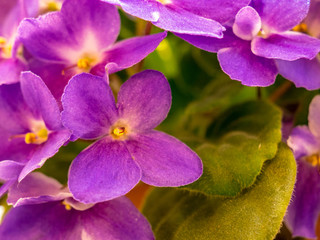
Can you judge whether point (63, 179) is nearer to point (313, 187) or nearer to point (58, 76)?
point (58, 76)

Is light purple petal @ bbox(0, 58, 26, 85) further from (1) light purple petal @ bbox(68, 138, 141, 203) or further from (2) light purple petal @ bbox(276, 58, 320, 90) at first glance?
(2) light purple petal @ bbox(276, 58, 320, 90)

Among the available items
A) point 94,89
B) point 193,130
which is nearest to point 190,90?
point 193,130

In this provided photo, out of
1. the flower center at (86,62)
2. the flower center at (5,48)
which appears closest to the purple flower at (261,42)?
the flower center at (86,62)

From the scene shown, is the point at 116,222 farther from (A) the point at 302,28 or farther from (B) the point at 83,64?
(A) the point at 302,28

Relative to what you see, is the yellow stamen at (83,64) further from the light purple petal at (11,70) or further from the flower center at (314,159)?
the flower center at (314,159)

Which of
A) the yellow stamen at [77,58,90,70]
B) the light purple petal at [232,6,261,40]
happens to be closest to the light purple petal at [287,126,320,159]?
the light purple petal at [232,6,261,40]

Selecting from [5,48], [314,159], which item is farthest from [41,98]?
[314,159]
